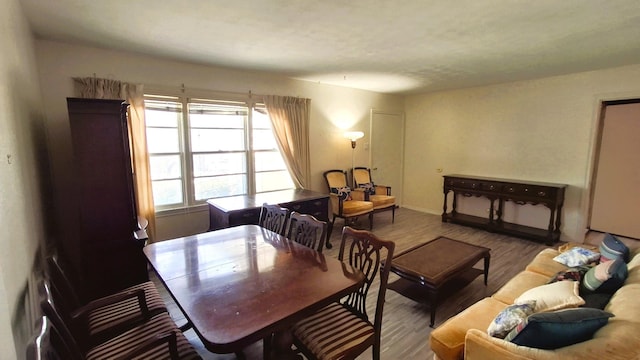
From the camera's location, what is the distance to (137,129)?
3.26 m

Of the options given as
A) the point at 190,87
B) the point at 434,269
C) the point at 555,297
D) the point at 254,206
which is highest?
the point at 190,87

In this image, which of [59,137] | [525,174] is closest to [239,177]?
[59,137]

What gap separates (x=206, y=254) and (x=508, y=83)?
204 inches

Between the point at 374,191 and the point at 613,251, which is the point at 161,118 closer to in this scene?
the point at 374,191

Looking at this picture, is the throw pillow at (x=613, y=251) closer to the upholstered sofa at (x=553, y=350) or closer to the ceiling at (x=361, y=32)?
the upholstered sofa at (x=553, y=350)

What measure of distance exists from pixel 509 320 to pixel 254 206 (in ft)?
8.49

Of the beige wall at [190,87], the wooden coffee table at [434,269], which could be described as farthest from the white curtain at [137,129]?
the wooden coffee table at [434,269]

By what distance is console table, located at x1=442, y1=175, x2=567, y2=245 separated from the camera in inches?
166

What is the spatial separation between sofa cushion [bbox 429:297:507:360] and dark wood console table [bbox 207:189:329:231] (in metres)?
2.22

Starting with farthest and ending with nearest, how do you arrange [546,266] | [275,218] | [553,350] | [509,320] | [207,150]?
[207,150]
[275,218]
[546,266]
[509,320]
[553,350]

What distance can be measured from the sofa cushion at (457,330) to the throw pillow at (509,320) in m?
0.22

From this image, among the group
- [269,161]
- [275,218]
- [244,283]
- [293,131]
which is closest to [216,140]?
[269,161]

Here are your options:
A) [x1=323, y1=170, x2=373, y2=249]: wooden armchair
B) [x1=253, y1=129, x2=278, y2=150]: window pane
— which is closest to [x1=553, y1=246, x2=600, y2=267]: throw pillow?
[x1=323, y1=170, x2=373, y2=249]: wooden armchair

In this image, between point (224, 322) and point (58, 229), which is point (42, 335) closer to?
point (224, 322)
